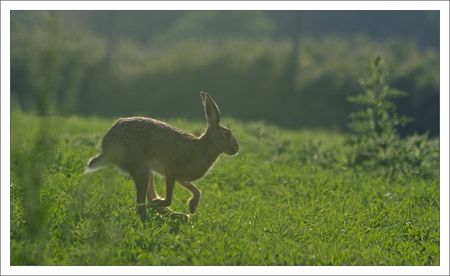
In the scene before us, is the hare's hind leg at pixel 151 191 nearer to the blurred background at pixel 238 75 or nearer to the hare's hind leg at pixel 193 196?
the hare's hind leg at pixel 193 196

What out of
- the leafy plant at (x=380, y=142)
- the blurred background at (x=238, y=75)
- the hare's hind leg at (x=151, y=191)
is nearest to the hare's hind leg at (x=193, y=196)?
the hare's hind leg at (x=151, y=191)

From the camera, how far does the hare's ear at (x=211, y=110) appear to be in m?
7.01

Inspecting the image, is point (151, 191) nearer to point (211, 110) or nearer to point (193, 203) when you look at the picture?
point (193, 203)

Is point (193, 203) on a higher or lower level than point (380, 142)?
lower

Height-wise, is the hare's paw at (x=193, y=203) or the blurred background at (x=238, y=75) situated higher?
the blurred background at (x=238, y=75)

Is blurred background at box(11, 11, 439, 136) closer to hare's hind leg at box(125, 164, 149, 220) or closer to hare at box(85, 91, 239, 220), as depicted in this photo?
hare at box(85, 91, 239, 220)

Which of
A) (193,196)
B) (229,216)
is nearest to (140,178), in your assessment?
(193,196)

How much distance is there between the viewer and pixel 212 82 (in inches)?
814

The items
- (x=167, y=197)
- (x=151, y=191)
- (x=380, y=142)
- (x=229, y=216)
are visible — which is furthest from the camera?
(x=380, y=142)

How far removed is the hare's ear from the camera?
701cm

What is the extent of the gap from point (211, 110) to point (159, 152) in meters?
0.65

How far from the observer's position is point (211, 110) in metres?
7.12

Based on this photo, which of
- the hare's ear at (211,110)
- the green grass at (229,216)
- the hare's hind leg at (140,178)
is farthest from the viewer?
the hare's ear at (211,110)

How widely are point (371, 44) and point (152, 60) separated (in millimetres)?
7534
